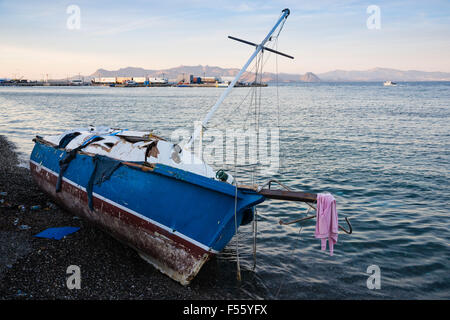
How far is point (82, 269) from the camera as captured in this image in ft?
26.0

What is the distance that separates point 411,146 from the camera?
24453mm

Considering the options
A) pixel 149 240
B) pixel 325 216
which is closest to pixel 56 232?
pixel 149 240

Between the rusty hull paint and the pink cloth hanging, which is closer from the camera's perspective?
the pink cloth hanging

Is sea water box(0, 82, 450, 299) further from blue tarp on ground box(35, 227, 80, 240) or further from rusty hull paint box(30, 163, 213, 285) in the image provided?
blue tarp on ground box(35, 227, 80, 240)

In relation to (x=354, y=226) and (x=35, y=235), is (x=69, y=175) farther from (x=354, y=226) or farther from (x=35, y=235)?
(x=354, y=226)

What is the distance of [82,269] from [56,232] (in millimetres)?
2291

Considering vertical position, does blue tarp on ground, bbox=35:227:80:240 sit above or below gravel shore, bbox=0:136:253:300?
above

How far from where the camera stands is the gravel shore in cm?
712

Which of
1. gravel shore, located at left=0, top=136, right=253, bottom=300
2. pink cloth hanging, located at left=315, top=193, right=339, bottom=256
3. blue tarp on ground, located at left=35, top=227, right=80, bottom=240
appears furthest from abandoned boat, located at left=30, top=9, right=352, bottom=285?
blue tarp on ground, located at left=35, top=227, right=80, bottom=240

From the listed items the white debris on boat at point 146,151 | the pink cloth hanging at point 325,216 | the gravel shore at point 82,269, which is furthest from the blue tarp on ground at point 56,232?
the pink cloth hanging at point 325,216

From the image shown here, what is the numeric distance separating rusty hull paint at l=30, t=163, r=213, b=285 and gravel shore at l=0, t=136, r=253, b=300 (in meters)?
0.25

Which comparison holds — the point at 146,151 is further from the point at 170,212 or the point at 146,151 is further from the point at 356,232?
the point at 356,232
